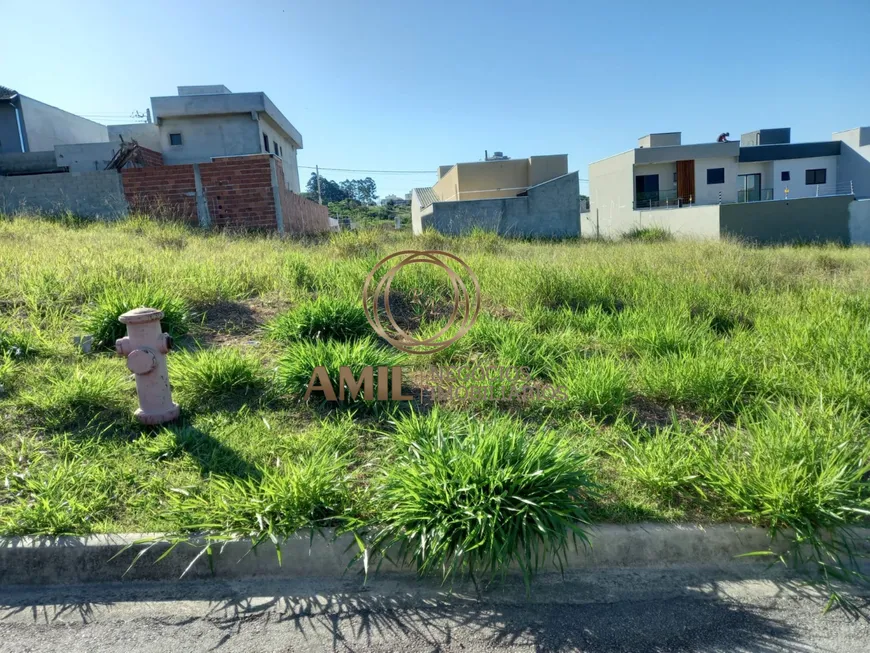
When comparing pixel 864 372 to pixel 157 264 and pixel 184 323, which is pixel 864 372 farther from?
pixel 157 264

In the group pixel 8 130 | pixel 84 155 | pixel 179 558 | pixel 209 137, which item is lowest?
pixel 179 558

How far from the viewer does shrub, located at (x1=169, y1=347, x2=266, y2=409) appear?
418 cm

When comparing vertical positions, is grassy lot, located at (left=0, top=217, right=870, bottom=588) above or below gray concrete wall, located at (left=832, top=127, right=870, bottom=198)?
below

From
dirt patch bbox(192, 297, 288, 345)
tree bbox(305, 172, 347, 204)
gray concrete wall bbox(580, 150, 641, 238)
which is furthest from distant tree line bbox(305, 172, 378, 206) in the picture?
dirt patch bbox(192, 297, 288, 345)

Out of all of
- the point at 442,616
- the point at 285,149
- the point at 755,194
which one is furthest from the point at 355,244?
the point at 755,194

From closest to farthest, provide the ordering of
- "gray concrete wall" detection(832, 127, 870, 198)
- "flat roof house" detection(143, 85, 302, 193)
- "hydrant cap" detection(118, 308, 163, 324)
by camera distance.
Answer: "hydrant cap" detection(118, 308, 163, 324), "flat roof house" detection(143, 85, 302, 193), "gray concrete wall" detection(832, 127, 870, 198)

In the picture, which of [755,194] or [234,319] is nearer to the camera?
[234,319]

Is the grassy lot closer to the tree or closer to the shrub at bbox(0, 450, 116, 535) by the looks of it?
the shrub at bbox(0, 450, 116, 535)

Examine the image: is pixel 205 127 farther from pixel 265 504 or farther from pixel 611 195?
pixel 611 195

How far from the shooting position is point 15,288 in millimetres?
5785

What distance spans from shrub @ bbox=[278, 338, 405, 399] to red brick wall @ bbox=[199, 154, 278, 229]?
29.6 feet

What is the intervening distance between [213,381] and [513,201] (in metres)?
20.2

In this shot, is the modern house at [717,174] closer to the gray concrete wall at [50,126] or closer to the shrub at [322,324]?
the gray concrete wall at [50,126]

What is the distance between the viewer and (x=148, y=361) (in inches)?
140
